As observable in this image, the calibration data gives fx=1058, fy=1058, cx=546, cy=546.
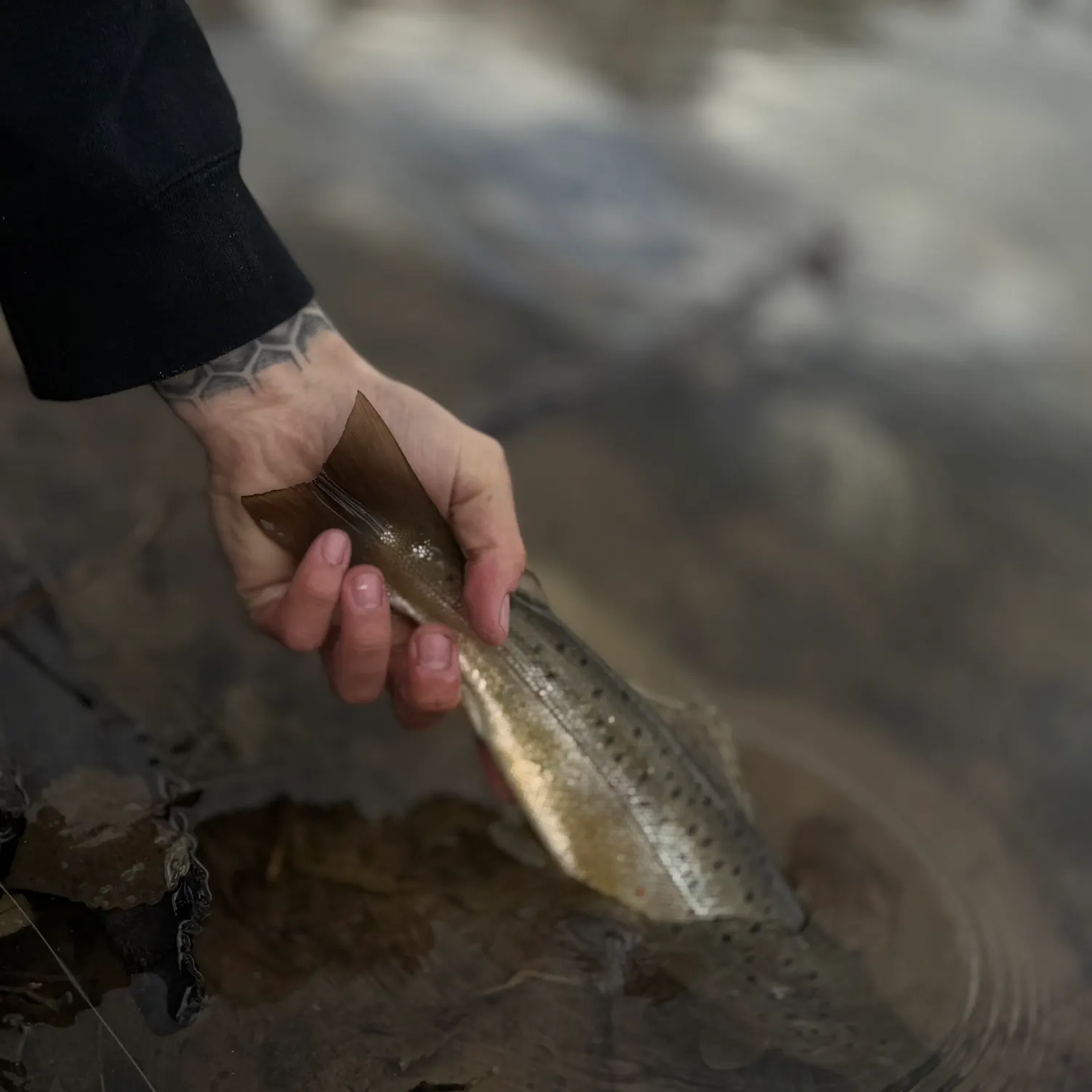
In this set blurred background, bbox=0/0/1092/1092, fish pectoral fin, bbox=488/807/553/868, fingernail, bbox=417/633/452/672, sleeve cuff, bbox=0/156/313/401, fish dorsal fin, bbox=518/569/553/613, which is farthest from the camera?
blurred background, bbox=0/0/1092/1092

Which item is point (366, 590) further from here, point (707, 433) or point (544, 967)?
point (707, 433)

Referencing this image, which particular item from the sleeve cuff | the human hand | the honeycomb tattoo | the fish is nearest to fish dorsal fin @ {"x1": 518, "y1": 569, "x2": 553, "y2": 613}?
the fish

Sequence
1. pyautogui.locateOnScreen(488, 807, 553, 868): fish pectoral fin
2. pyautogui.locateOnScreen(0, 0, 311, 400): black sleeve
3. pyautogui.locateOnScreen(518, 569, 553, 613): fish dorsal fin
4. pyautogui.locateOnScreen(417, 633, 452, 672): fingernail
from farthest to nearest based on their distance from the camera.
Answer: pyautogui.locateOnScreen(488, 807, 553, 868): fish pectoral fin, pyautogui.locateOnScreen(518, 569, 553, 613): fish dorsal fin, pyautogui.locateOnScreen(417, 633, 452, 672): fingernail, pyautogui.locateOnScreen(0, 0, 311, 400): black sleeve

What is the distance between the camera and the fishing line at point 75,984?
200 centimetres

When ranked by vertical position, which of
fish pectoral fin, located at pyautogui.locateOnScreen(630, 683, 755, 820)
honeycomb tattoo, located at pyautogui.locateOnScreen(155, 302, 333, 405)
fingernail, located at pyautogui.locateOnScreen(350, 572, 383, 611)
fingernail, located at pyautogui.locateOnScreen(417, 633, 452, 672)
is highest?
honeycomb tattoo, located at pyautogui.locateOnScreen(155, 302, 333, 405)

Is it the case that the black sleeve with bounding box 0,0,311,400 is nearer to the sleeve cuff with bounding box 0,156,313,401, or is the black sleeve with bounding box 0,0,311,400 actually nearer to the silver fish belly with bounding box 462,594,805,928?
the sleeve cuff with bounding box 0,156,313,401

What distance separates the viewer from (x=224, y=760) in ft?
9.36

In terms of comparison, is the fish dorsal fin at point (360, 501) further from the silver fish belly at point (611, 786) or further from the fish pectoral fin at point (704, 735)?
the fish pectoral fin at point (704, 735)

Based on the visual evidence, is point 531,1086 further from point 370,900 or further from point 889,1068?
point 889,1068

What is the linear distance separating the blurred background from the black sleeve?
112 centimetres

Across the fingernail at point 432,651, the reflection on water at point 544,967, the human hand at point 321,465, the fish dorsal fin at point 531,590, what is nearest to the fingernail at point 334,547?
the human hand at point 321,465

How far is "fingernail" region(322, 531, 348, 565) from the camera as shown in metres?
2.21

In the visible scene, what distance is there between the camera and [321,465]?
99.2 inches

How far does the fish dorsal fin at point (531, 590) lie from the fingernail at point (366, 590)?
403 millimetres
